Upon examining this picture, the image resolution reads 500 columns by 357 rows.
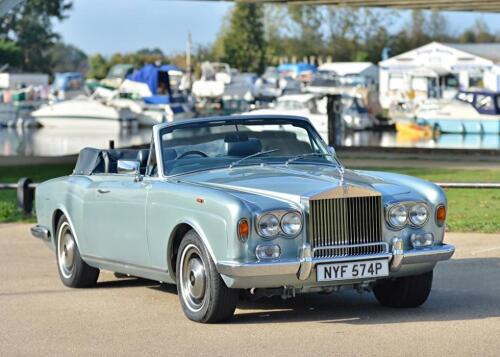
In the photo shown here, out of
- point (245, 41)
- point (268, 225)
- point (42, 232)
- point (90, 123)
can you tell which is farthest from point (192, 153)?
point (245, 41)

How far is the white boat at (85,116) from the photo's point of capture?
6550cm

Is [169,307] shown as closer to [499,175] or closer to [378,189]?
[378,189]

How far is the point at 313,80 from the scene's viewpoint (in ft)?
268

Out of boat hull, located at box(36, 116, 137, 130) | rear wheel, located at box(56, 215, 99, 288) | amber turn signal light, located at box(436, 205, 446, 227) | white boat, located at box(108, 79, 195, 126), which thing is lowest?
boat hull, located at box(36, 116, 137, 130)

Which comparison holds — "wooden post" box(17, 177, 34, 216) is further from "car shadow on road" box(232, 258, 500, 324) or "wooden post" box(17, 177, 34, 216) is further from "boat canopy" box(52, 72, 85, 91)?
"boat canopy" box(52, 72, 85, 91)

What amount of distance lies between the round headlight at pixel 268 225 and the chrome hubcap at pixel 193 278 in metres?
0.59

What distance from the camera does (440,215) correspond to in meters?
9.20

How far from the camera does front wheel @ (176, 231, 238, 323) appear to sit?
8688 millimetres

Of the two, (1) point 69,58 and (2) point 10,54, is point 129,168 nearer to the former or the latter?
(2) point 10,54

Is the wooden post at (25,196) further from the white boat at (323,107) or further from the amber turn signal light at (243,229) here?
the white boat at (323,107)

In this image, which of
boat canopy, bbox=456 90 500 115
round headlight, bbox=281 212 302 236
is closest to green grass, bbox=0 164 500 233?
round headlight, bbox=281 212 302 236

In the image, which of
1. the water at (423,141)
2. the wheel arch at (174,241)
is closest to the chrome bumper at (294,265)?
the wheel arch at (174,241)

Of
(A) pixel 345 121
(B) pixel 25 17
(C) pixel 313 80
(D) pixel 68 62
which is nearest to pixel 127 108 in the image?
(A) pixel 345 121

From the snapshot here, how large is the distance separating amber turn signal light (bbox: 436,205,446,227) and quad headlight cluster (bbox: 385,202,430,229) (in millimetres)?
127
